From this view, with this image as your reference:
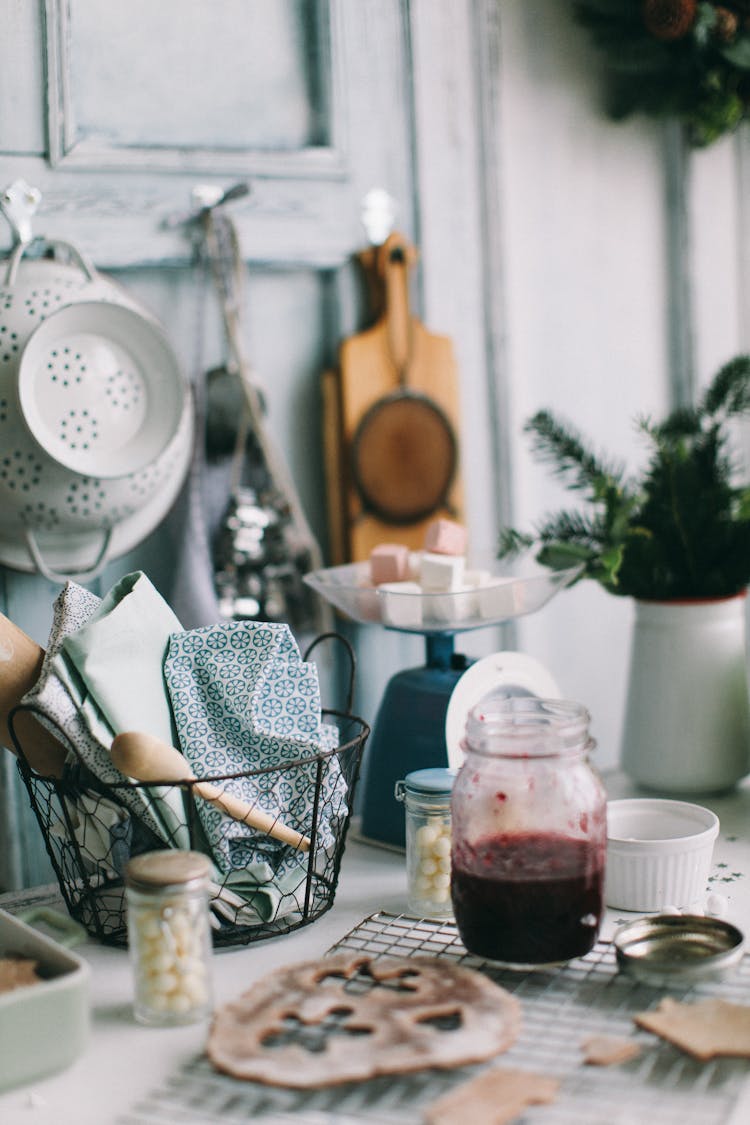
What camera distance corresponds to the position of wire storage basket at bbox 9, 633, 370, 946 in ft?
3.07

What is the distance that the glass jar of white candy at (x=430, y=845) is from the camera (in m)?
1.02

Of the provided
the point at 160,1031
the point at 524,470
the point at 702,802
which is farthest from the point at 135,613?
the point at 524,470

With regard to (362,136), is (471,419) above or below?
below

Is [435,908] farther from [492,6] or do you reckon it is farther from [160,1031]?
[492,6]

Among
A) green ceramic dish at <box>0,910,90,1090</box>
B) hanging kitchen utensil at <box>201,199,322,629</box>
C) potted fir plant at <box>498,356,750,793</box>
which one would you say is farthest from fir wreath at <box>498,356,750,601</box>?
green ceramic dish at <box>0,910,90,1090</box>

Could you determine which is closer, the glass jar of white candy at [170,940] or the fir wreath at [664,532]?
the glass jar of white candy at [170,940]

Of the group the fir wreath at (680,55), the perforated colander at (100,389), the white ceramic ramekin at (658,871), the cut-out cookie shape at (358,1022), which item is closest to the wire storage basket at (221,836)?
the cut-out cookie shape at (358,1022)

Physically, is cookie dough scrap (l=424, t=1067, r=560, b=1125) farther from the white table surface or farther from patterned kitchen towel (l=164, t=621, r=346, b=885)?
patterned kitchen towel (l=164, t=621, r=346, b=885)

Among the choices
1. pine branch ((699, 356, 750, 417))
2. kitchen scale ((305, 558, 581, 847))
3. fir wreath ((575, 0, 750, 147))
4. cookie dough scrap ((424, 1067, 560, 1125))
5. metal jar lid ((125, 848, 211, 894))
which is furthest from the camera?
fir wreath ((575, 0, 750, 147))

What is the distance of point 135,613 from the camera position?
1.00 m

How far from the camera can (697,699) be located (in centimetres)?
134

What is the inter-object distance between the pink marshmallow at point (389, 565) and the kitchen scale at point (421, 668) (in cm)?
1

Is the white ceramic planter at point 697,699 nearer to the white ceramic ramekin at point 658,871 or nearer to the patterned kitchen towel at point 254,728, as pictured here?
the white ceramic ramekin at point 658,871

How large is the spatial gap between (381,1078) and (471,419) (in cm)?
100
